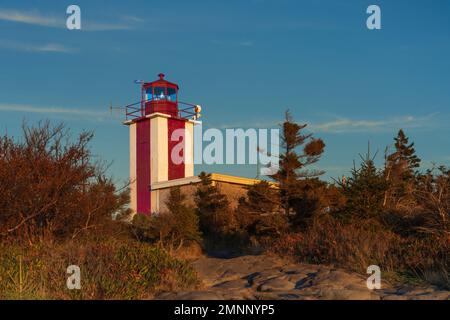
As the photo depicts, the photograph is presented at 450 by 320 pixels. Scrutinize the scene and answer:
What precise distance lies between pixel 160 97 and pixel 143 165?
3.54 m

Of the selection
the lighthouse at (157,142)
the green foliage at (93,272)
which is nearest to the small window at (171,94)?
the lighthouse at (157,142)

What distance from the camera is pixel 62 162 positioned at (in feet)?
38.8

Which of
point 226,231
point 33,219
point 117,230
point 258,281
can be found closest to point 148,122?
point 226,231

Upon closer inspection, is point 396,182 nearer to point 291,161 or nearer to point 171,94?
point 291,161

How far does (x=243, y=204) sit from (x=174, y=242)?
2.69 meters

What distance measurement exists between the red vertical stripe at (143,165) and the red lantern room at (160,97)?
831 millimetres

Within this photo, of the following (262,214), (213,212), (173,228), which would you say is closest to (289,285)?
(262,214)

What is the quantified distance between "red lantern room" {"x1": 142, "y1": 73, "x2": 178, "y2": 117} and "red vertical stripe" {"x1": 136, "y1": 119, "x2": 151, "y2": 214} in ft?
2.73

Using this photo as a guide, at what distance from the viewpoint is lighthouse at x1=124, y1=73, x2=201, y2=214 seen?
85.9 ft

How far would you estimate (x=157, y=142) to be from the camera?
86.9ft

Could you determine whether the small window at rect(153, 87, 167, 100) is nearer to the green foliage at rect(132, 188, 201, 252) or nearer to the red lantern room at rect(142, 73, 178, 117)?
the red lantern room at rect(142, 73, 178, 117)

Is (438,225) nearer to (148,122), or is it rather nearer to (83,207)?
(83,207)

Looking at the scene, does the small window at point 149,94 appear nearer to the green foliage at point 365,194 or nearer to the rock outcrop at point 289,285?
the green foliage at point 365,194

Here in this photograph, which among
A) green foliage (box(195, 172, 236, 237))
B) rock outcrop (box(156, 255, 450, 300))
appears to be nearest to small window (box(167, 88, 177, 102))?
green foliage (box(195, 172, 236, 237))
